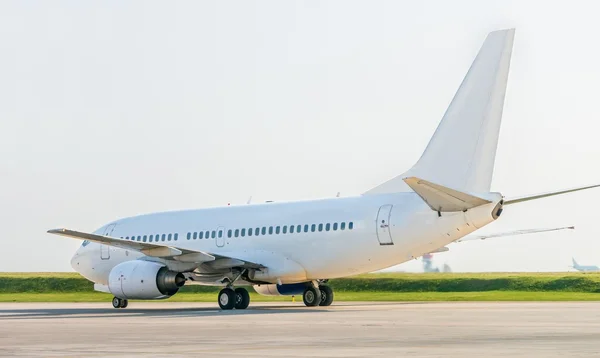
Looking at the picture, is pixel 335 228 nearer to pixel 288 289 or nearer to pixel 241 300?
pixel 241 300

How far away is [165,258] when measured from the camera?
37.8 meters

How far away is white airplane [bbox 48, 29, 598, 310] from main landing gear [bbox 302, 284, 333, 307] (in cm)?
5

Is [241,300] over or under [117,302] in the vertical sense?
under

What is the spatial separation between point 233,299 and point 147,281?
9.99 feet

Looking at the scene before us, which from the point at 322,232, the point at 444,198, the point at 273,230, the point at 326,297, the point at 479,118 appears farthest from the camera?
the point at 326,297

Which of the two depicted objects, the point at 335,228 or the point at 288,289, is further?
the point at 288,289


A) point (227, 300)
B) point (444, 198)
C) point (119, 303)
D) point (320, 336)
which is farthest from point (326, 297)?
point (320, 336)

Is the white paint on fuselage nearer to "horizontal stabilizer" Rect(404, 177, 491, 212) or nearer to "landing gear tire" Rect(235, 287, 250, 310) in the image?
"horizontal stabilizer" Rect(404, 177, 491, 212)

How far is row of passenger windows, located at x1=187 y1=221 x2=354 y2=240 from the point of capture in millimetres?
37938

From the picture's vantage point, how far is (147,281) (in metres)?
38.5

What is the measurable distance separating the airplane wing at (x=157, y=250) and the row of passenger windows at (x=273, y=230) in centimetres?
205

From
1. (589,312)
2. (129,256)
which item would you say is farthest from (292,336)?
(129,256)

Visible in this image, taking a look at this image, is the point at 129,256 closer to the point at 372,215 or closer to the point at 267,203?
the point at 267,203

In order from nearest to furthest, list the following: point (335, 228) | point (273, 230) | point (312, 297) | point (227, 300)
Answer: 1. point (335, 228)
2. point (227, 300)
3. point (273, 230)
4. point (312, 297)
